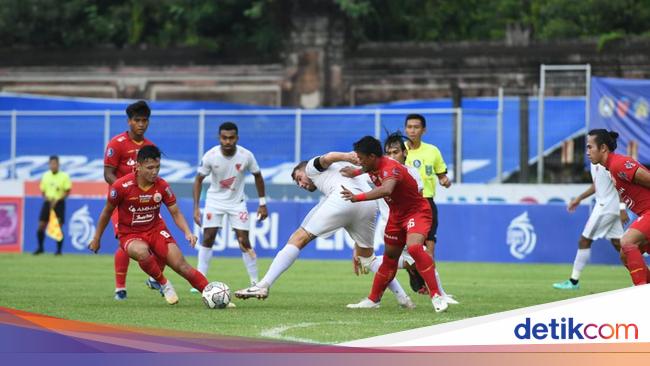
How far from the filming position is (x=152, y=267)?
1520cm

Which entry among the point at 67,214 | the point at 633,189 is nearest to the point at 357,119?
the point at 67,214

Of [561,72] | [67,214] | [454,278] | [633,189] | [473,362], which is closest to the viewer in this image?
[473,362]

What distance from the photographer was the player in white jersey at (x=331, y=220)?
15.0 metres

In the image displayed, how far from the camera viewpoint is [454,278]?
70.8 ft

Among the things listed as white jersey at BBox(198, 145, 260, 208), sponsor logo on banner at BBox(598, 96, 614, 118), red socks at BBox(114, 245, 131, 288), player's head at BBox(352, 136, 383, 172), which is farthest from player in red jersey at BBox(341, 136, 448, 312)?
sponsor logo on banner at BBox(598, 96, 614, 118)

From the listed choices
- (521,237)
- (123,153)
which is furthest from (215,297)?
(521,237)

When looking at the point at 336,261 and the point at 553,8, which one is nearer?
the point at 336,261

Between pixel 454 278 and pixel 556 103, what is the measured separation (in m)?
10.3

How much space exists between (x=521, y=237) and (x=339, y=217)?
1236 centimetres

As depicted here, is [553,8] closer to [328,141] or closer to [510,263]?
[328,141]

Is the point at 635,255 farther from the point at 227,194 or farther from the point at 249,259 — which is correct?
the point at 227,194

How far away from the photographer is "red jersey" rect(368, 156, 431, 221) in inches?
563

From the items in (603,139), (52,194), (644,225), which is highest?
(603,139)

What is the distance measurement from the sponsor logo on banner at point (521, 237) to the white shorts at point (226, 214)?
950cm
